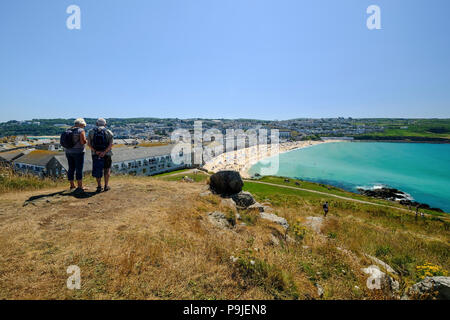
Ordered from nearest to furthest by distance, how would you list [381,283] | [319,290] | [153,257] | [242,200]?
[319,290], [153,257], [381,283], [242,200]

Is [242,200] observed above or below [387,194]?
above

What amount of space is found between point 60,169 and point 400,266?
38170 mm

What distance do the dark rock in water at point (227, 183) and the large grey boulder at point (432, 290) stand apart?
25.6 ft

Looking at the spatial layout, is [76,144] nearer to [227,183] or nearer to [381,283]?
[227,183]

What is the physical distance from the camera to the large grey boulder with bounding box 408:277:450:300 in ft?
12.2

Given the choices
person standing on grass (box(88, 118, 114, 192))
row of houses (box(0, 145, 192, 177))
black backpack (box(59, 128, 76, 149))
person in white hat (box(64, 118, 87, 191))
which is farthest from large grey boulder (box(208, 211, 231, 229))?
row of houses (box(0, 145, 192, 177))

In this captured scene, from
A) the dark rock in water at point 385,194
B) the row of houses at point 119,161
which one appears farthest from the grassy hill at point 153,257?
the dark rock in water at point 385,194

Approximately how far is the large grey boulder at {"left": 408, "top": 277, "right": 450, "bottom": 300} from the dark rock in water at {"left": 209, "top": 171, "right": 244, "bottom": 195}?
25.6ft

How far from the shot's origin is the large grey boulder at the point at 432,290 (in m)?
3.72

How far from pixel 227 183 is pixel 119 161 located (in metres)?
35.6

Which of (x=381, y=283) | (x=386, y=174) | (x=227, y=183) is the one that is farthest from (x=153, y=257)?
(x=386, y=174)

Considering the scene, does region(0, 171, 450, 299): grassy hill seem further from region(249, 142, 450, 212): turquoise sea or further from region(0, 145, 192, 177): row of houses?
region(249, 142, 450, 212): turquoise sea

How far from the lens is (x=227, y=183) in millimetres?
11156
